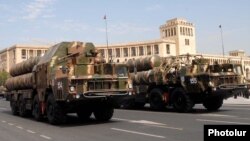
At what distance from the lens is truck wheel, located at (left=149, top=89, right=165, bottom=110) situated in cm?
2414

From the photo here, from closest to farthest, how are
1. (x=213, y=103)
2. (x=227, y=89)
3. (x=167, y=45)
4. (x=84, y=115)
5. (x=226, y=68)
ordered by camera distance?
(x=84, y=115) < (x=227, y=89) < (x=226, y=68) < (x=213, y=103) < (x=167, y=45)

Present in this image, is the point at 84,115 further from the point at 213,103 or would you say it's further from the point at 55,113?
the point at 213,103

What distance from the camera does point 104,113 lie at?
19000 mm

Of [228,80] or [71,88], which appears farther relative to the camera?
[228,80]

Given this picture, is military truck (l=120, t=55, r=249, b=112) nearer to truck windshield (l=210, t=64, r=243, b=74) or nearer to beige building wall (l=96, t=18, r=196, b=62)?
truck windshield (l=210, t=64, r=243, b=74)

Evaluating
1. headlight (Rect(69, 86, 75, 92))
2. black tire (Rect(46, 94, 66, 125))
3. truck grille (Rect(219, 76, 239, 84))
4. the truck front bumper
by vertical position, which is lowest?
black tire (Rect(46, 94, 66, 125))

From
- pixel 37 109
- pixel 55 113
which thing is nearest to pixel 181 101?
pixel 37 109

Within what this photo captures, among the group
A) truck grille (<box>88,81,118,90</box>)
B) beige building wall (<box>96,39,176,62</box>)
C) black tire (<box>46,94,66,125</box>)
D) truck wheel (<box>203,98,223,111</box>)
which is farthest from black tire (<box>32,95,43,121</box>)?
beige building wall (<box>96,39,176,62</box>)

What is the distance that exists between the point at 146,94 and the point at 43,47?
13452 centimetres

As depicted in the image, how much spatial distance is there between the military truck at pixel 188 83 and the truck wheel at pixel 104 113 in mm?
1100

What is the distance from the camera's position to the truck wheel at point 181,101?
21784mm

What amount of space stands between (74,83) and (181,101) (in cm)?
774

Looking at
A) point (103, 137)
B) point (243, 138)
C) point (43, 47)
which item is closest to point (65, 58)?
point (103, 137)

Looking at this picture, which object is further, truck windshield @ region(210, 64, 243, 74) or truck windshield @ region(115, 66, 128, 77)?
truck windshield @ region(210, 64, 243, 74)
